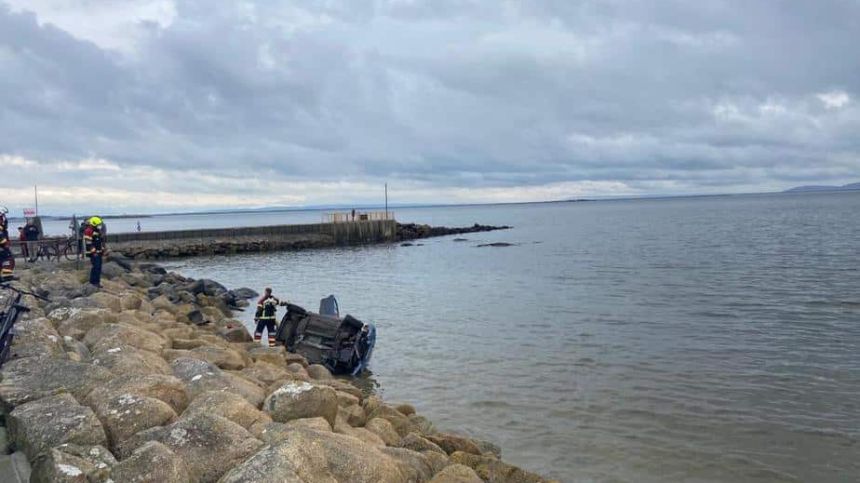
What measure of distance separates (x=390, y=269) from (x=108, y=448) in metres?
33.0

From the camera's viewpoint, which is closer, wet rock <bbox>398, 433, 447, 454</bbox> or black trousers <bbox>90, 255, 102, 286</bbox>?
wet rock <bbox>398, 433, 447, 454</bbox>

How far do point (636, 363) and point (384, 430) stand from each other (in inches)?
323

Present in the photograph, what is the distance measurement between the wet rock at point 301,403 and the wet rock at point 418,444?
97 centimetres

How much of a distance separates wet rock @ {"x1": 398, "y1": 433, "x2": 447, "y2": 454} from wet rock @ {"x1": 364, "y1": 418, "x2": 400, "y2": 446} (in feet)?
0.65

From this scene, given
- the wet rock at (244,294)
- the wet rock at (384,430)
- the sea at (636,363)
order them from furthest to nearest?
the wet rock at (244,294) → the sea at (636,363) → the wet rock at (384,430)

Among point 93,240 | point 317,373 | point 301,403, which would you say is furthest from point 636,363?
point 93,240

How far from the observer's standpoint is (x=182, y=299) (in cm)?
2139

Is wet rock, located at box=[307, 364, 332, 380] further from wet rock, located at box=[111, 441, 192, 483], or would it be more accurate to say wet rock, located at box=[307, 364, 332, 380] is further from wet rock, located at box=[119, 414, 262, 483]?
wet rock, located at box=[111, 441, 192, 483]

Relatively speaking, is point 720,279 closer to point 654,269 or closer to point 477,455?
Answer: point 654,269

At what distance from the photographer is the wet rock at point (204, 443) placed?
16.4 feet

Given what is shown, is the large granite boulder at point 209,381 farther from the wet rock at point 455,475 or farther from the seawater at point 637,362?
the seawater at point 637,362

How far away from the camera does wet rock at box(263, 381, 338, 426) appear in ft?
21.8

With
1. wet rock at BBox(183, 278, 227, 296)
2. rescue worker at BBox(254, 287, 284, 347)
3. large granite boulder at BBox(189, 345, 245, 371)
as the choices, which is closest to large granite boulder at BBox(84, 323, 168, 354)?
large granite boulder at BBox(189, 345, 245, 371)

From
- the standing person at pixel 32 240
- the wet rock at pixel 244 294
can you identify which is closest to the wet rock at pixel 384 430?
the wet rock at pixel 244 294
